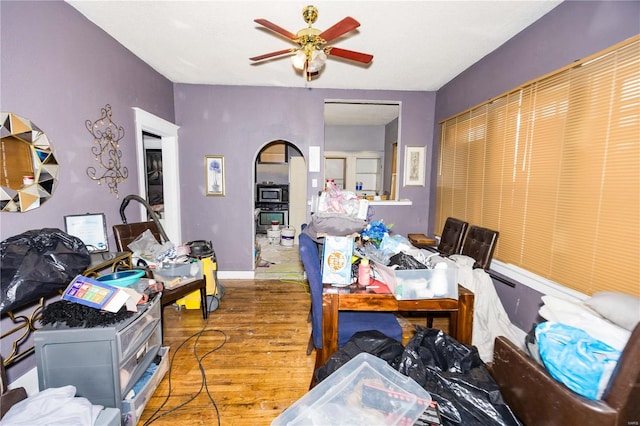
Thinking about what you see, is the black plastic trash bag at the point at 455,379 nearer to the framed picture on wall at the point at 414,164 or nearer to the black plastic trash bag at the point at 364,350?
the black plastic trash bag at the point at 364,350

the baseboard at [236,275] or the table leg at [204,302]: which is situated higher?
the table leg at [204,302]

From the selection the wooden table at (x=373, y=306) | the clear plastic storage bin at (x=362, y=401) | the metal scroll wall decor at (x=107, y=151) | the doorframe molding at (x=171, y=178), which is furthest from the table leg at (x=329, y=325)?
the doorframe molding at (x=171, y=178)

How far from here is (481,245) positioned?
8.12ft

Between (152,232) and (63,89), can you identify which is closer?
(63,89)

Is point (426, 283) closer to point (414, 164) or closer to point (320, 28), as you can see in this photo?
point (320, 28)

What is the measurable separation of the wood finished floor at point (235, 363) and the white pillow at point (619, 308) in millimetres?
1599

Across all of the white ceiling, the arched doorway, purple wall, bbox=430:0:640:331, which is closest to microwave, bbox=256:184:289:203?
the arched doorway

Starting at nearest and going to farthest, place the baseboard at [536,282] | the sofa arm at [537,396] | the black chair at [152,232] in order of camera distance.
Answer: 1. the sofa arm at [537,396]
2. the baseboard at [536,282]
3. the black chair at [152,232]

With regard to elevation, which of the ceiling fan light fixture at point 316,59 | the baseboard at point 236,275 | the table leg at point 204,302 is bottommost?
the baseboard at point 236,275

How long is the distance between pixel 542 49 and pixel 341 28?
1.71 meters

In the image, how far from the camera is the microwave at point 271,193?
5973mm

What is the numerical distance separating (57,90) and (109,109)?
0.57m

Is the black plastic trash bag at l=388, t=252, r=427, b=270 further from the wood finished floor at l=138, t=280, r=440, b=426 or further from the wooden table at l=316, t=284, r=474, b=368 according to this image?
the wood finished floor at l=138, t=280, r=440, b=426

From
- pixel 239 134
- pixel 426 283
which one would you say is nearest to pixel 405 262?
pixel 426 283
